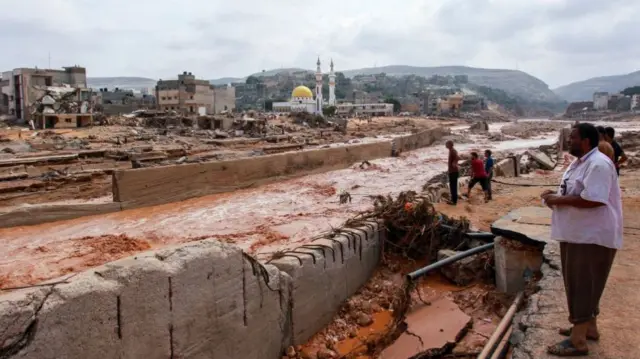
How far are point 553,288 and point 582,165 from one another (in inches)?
62.3

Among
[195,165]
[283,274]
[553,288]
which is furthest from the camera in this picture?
[195,165]

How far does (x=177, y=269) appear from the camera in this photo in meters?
3.41

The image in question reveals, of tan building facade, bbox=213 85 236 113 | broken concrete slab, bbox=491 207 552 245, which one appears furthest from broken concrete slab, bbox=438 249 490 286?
tan building facade, bbox=213 85 236 113

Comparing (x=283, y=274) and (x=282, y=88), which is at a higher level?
(x=282, y=88)

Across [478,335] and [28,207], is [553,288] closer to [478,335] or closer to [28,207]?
[478,335]

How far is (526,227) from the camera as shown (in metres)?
5.76

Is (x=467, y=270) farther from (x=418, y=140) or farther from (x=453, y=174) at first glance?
(x=418, y=140)

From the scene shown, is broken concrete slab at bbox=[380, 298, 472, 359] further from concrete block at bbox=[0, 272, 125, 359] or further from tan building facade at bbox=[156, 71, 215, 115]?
tan building facade at bbox=[156, 71, 215, 115]

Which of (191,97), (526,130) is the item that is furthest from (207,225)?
(526,130)

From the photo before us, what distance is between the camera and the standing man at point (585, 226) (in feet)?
9.70

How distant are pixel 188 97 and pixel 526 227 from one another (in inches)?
1957

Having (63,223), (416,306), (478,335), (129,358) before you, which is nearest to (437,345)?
(478,335)

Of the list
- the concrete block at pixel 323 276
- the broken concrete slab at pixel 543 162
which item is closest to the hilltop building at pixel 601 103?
the broken concrete slab at pixel 543 162

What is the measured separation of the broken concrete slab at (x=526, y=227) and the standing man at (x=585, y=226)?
7.41ft
